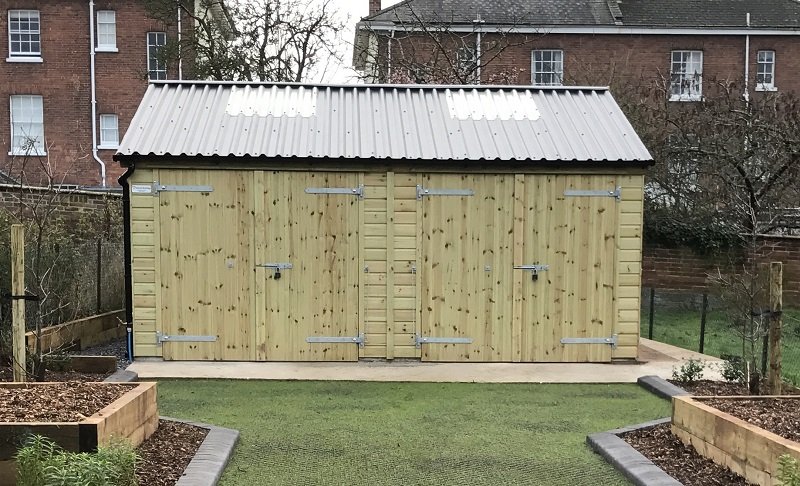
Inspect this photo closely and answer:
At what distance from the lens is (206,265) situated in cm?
841

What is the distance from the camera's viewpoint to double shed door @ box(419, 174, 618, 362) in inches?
336

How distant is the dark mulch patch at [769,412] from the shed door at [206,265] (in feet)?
17.6

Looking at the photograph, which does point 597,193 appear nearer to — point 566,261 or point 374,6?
point 566,261

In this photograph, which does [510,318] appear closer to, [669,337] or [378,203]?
[378,203]

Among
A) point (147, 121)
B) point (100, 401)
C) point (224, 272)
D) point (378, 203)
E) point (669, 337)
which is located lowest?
point (669, 337)

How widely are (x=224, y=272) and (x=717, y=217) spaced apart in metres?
11.3

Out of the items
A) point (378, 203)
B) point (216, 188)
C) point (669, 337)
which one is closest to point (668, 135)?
point (669, 337)

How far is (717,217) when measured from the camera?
15.2 metres

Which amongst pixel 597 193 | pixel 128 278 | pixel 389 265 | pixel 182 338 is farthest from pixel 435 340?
pixel 128 278

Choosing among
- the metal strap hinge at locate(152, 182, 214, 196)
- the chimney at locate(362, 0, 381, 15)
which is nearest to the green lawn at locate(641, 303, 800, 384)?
the metal strap hinge at locate(152, 182, 214, 196)

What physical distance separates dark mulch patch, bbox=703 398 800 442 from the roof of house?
829 inches

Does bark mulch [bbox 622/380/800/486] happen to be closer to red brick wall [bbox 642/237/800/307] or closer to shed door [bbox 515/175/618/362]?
shed door [bbox 515/175/618/362]

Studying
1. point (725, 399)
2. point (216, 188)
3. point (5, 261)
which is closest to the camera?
point (725, 399)

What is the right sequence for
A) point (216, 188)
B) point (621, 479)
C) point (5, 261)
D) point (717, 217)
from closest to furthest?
point (621, 479)
point (5, 261)
point (216, 188)
point (717, 217)
